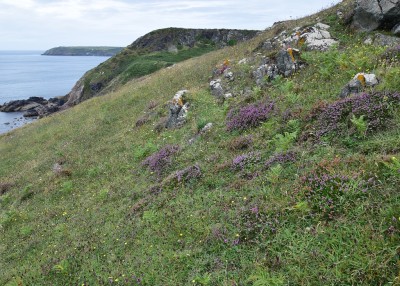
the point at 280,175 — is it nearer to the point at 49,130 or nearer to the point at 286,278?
the point at 286,278

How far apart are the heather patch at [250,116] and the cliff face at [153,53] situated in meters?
52.1

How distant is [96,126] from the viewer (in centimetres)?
2622

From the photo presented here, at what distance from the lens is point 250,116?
13.7 m

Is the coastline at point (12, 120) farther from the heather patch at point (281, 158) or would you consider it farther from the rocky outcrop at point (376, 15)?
the heather patch at point (281, 158)

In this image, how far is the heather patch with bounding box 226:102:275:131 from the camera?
13406mm

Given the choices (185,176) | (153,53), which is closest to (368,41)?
(185,176)

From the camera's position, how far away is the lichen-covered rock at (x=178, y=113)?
59.5 feet

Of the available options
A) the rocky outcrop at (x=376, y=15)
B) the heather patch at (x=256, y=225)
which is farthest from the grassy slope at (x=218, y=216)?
the rocky outcrop at (x=376, y=15)

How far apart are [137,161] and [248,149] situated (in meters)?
6.61

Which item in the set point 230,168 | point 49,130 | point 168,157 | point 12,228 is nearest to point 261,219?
point 230,168

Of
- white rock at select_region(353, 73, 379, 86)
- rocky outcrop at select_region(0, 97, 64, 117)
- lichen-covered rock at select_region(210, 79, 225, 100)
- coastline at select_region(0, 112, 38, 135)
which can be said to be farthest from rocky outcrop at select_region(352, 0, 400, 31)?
rocky outcrop at select_region(0, 97, 64, 117)

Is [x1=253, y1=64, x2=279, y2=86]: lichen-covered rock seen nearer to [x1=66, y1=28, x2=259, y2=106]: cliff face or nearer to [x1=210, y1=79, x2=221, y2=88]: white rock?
[x1=210, y1=79, x2=221, y2=88]: white rock

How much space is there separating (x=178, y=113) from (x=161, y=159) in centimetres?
534

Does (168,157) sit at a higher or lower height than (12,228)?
higher
